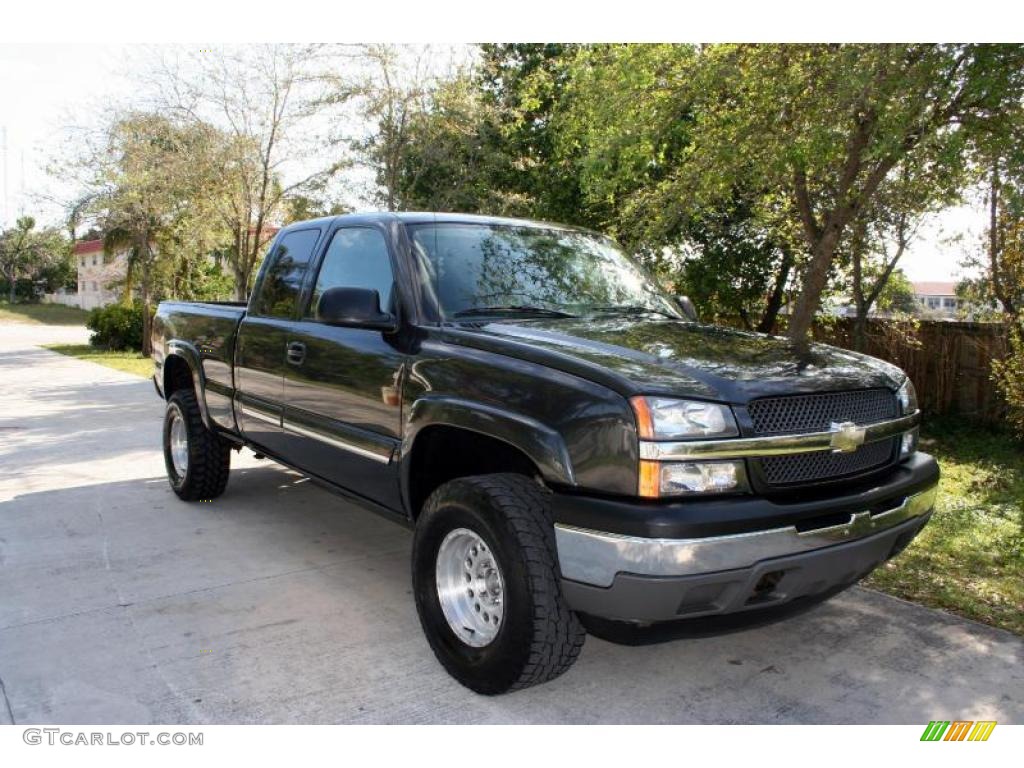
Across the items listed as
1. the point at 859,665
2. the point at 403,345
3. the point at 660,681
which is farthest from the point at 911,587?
the point at 403,345

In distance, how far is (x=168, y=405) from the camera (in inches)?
254

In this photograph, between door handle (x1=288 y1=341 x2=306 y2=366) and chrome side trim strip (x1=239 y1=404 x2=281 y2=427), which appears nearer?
door handle (x1=288 y1=341 x2=306 y2=366)

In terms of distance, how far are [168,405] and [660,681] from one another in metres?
4.44

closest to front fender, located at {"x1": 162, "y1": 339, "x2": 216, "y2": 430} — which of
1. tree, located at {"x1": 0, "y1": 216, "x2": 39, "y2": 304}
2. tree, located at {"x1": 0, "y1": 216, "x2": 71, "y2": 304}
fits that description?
tree, located at {"x1": 0, "y1": 216, "x2": 71, "y2": 304}

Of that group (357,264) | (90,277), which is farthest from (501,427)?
(90,277)

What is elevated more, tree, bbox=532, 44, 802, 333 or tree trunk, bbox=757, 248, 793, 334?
tree, bbox=532, 44, 802, 333

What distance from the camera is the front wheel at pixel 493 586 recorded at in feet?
10.0

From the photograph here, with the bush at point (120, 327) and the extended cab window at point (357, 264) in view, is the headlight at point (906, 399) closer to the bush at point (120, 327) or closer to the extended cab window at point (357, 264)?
the extended cab window at point (357, 264)

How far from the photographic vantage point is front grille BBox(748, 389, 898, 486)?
9.96ft

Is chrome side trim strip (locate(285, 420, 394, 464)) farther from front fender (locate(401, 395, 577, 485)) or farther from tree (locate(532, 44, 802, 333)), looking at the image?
tree (locate(532, 44, 802, 333))

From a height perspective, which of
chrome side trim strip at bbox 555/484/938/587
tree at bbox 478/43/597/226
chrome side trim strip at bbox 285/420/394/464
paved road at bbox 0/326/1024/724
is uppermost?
tree at bbox 478/43/597/226

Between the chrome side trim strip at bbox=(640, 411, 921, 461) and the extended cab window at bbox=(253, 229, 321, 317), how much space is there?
2.77 metres

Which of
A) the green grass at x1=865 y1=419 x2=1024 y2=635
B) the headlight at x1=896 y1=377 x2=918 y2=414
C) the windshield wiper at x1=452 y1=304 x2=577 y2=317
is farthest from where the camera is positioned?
the green grass at x1=865 y1=419 x2=1024 y2=635

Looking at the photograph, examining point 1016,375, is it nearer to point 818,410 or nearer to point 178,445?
point 818,410
